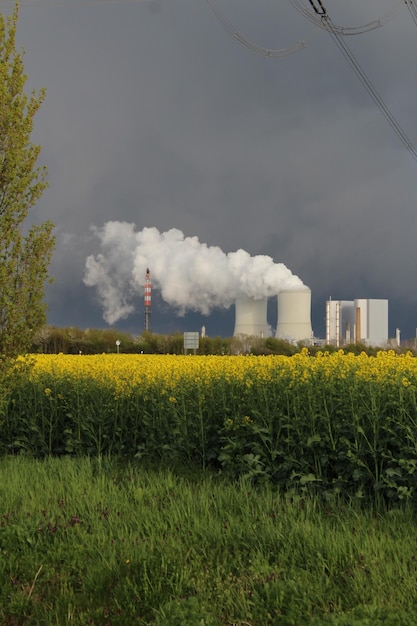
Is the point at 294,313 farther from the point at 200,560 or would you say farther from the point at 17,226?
the point at 200,560

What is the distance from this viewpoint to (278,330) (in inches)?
2228

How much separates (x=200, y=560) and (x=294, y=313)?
53.9 m

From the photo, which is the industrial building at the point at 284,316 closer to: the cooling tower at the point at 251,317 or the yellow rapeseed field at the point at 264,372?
the cooling tower at the point at 251,317

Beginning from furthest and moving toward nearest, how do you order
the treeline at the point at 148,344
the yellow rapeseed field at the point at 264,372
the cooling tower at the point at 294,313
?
the cooling tower at the point at 294,313 < the treeline at the point at 148,344 < the yellow rapeseed field at the point at 264,372

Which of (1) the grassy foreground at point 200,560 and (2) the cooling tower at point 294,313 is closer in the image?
(1) the grassy foreground at point 200,560

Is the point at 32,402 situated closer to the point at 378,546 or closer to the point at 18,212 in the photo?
the point at 18,212

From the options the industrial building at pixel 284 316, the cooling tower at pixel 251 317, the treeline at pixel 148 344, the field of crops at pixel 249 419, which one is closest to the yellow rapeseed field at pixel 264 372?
the field of crops at pixel 249 419

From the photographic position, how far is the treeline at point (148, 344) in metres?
→ 41.2

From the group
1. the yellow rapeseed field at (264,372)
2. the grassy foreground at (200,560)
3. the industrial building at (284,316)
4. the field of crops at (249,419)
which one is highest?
the industrial building at (284,316)

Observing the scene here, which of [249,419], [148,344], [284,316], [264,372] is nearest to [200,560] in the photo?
[249,419]

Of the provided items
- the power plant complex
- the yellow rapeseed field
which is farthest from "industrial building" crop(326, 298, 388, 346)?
the yellow rapeseed field

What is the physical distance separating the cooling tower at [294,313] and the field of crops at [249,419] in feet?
154

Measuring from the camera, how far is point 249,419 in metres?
6.49

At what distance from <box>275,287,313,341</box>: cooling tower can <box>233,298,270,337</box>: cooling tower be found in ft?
10.4
